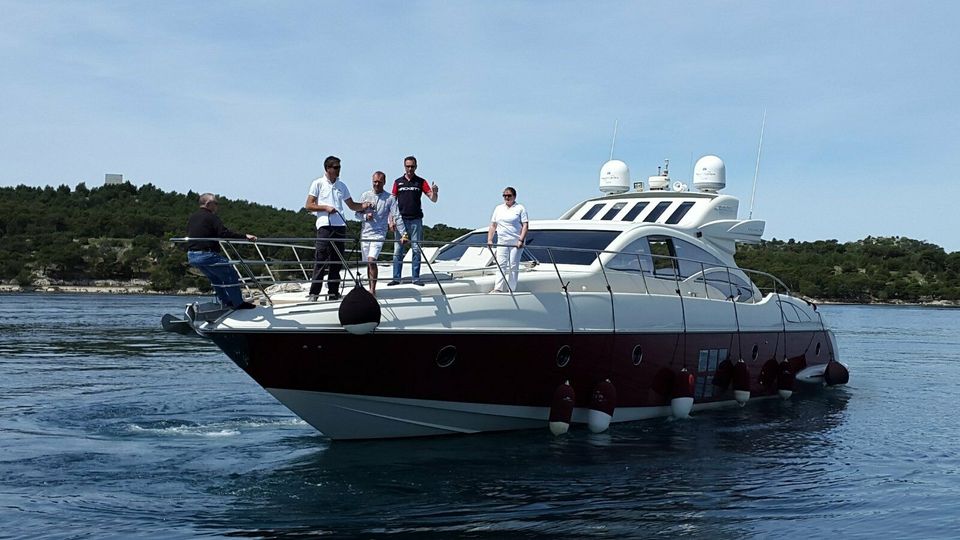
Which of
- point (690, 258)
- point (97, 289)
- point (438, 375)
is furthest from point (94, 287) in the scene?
point (438, 375)

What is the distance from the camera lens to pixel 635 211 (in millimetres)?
18641

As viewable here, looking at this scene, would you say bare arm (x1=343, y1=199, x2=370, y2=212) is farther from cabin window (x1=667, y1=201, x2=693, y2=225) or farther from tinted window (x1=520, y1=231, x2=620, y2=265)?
cabin window (x1=667, y1=201, x2=693, y2=225)

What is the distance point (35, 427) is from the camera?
13281mm

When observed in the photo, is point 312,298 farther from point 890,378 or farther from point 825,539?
point 890,378

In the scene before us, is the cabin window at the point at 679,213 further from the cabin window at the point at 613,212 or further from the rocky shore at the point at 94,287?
the rocky shore at the point at 94,287

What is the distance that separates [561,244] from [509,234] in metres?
2.27

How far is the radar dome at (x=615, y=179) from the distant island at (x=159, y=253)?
35.2 m

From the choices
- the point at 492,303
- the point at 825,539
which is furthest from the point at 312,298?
the point at 825,539

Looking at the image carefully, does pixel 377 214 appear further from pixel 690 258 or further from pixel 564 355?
pixel 690 258

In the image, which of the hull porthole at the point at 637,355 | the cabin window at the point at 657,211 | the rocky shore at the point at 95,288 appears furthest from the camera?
the rocky shore at the point at 95,288

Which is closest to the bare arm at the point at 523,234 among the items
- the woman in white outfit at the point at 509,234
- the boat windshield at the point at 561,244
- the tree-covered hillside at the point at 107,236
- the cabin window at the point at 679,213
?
the woman in white outfit at the point at 509,234

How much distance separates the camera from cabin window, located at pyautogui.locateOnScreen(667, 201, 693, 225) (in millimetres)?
18016

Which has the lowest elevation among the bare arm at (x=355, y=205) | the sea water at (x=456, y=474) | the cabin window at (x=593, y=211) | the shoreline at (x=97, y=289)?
the shoreline at (x=97, y=289)

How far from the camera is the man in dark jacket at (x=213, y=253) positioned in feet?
35.2
